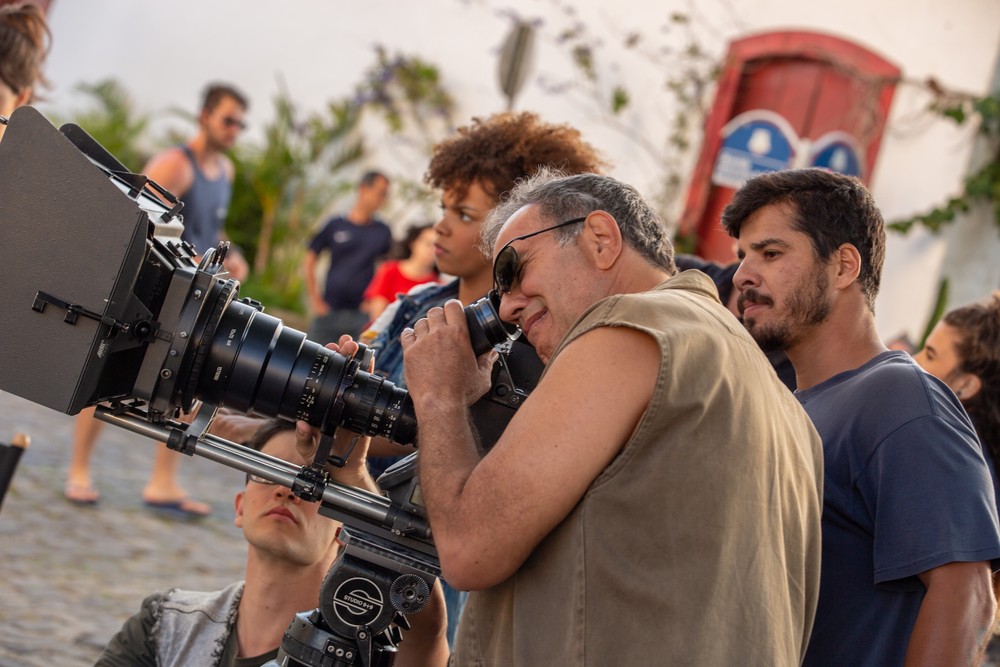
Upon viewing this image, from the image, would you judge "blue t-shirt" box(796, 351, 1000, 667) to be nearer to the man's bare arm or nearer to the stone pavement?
the man's bare arm

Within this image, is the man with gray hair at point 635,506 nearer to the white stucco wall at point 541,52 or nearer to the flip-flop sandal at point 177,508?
the flip-flop sandal at point 177,508

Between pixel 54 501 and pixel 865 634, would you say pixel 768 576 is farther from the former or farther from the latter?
pixel 54 501

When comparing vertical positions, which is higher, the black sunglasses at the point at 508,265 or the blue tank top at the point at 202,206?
the blue tank top at the point at 202,206

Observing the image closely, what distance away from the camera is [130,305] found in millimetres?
2279

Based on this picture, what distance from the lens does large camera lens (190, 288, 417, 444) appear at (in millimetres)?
2441

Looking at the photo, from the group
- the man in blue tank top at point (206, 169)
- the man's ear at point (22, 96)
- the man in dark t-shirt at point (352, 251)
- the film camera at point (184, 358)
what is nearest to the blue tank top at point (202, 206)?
the man in blue tank top at point (206, 169)

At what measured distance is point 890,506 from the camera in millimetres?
2379

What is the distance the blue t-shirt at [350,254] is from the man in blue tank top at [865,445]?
19.2 feet

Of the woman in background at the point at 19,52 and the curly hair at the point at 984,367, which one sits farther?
the woman in background at the point at 19,52

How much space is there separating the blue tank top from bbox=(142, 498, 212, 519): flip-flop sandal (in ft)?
4.21

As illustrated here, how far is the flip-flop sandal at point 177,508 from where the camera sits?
241 inches

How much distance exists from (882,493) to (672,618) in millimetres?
718

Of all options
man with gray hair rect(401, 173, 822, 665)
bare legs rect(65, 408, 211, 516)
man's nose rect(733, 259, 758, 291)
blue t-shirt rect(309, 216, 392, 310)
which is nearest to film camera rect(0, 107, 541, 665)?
man with gray hair rect(401, 173, 822, 665)

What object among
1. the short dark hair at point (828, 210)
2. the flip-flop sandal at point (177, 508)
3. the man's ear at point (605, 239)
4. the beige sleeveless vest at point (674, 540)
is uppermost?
the short dark hair at point (828, 210)
